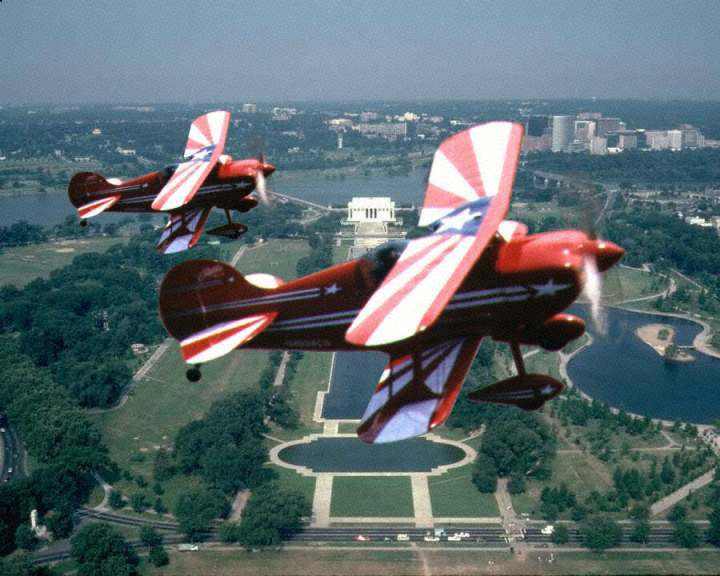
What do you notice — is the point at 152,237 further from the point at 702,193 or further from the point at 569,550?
the point at 702,193

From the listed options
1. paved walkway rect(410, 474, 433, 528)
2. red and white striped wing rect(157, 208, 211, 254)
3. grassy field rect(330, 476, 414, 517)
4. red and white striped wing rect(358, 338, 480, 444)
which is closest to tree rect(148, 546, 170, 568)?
grassy field rect(330, 476, 414, 517)

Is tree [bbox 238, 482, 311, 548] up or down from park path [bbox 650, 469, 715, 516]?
up

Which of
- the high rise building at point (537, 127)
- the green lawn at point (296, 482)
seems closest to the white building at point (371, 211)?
the high rise building at point (537, 127)

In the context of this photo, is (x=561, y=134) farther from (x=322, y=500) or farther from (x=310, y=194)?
(x=322, y=500)

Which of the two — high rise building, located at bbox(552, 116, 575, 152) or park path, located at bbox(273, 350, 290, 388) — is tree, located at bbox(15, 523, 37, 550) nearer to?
park path, located at bbox(273, 350, 290, 388)

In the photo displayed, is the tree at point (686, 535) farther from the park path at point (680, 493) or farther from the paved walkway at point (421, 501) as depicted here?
the paved walkway at point (421, 501)

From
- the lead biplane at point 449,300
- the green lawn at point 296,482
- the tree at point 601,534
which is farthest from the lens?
the green lawn at point 296,482

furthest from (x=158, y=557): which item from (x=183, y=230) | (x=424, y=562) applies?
(x=183, y=230)

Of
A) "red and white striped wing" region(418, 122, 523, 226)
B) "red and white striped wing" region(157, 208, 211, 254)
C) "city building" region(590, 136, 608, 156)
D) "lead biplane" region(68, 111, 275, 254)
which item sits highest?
"red and white striped wing" region(418, 122, 523, 226)
